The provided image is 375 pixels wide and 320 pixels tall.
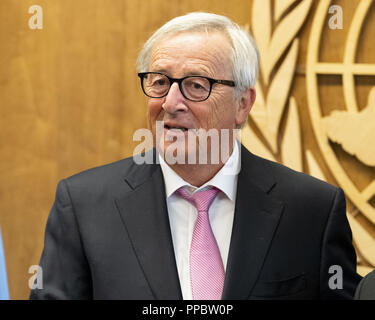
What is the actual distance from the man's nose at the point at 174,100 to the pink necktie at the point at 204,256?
0.24 metres

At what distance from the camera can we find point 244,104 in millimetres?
1887

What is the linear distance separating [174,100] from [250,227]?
1.31 ft

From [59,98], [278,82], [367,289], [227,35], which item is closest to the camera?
[367,289]

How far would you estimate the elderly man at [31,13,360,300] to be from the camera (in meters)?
1.63

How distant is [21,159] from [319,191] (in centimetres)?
137

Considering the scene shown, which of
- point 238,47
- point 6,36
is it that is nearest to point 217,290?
point 238,47

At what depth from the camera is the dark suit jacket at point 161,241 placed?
1.63 meters

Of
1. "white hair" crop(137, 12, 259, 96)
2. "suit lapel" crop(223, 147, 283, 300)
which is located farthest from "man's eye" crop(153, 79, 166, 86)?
"suit lapel" crop(223, 147, 283, 300)

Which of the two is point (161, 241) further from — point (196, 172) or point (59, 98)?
point (59, 98)

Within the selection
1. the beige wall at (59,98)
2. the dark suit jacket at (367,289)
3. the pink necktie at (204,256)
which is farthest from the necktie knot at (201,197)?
the beige wall at (59,98)

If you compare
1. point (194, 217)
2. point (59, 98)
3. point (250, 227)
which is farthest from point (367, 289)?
point (59, 98)

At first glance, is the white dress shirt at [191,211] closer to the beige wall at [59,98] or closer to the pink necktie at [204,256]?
the pink necktie at [204,256]

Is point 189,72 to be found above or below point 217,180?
above
